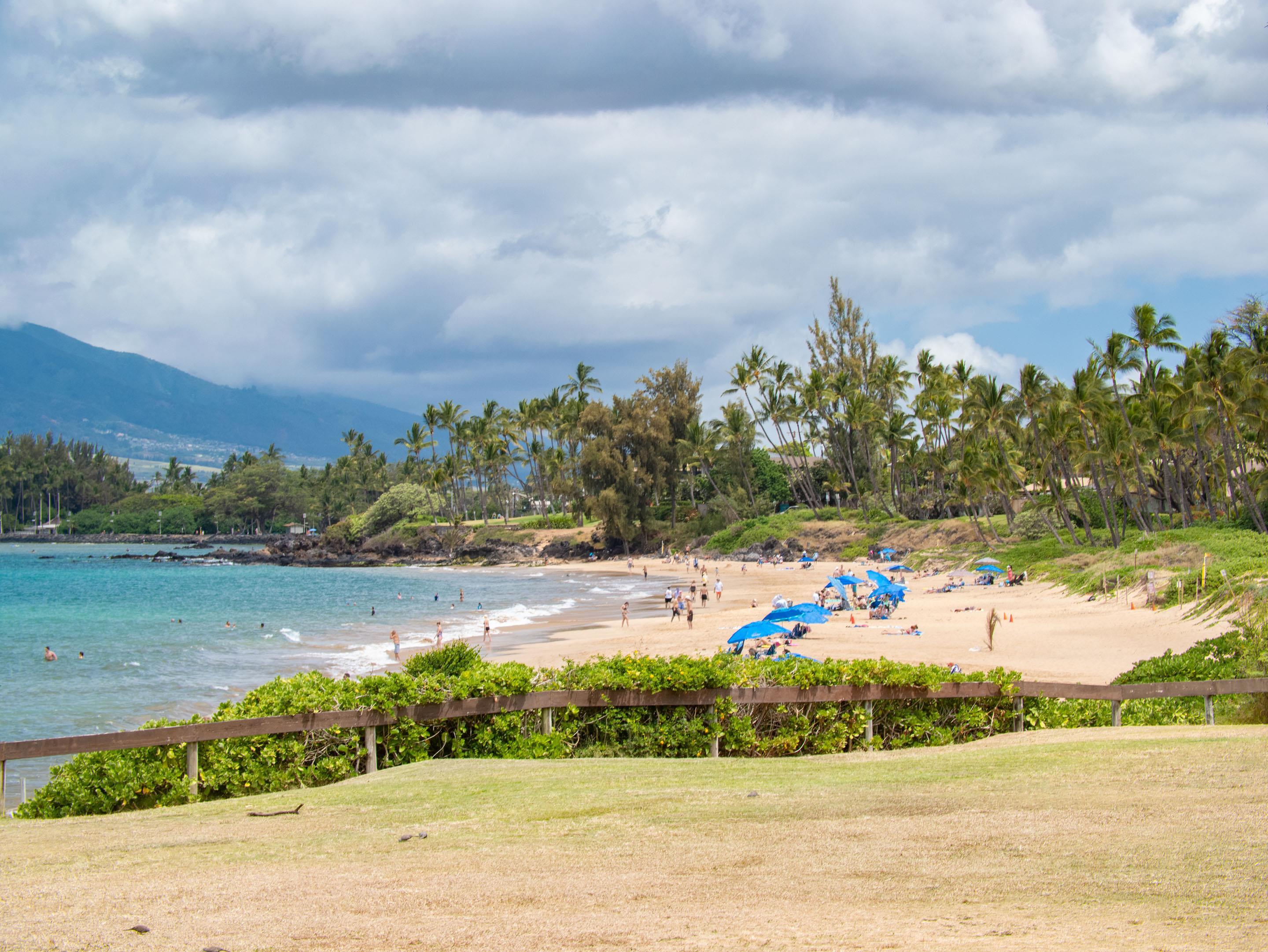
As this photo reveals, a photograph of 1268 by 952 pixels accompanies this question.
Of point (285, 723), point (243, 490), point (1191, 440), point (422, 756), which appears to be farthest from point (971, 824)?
point (243, 490)

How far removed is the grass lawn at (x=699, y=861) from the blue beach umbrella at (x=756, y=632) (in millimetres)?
14274

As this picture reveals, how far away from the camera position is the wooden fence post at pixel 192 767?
830cm

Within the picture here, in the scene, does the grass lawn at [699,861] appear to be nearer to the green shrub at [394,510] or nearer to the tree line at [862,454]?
the tree line at [862,454]

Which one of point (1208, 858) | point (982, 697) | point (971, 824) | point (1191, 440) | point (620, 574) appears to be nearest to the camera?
point (1208, 858)

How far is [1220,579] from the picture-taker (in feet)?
76.0

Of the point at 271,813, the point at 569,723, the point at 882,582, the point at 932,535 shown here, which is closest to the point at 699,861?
the point at 271,813

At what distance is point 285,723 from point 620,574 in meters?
61.5

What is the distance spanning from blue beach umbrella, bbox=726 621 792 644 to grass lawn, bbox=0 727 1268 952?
14.3 metres

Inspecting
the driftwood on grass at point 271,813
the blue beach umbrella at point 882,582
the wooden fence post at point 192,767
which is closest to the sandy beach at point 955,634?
the blue beach umbrella at point 882,582

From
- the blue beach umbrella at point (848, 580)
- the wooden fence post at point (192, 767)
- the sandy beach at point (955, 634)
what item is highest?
the wooden fence post at point (192, 767)

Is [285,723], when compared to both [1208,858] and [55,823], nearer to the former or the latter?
[55,823]

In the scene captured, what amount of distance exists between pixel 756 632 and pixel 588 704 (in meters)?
13.9

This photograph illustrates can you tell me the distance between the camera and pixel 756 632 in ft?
75.0

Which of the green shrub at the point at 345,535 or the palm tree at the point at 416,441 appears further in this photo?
the palm tree at the point at 416,441
